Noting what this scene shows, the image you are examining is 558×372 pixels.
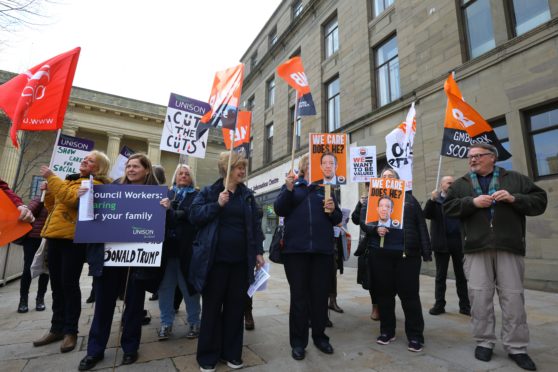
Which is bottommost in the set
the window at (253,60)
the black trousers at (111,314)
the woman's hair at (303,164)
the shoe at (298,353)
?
the shoe at (298,353)

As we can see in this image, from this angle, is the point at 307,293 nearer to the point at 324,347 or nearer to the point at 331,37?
the point at 324,347

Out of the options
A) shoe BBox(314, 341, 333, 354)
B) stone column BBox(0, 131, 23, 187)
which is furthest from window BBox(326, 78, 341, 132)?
stone column BBox(0, 131, 23, 187)

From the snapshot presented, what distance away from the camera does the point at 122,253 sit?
302 cm

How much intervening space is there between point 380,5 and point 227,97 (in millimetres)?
12488

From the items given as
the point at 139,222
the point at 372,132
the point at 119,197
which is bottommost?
the point at 139,222

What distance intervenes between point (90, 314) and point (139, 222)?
280cm

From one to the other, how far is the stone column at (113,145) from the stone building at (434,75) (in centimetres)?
1872

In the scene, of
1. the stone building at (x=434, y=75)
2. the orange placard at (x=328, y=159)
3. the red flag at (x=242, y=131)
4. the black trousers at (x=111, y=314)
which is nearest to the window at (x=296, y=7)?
the stone building at (x=434, y=75)

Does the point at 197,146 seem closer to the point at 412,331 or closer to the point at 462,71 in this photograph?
the point at 412,331

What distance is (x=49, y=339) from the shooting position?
343cm

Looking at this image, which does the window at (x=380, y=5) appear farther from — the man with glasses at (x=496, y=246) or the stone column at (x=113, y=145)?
the stone column at (x=113, y=145)

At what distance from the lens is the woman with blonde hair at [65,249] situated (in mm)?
3166

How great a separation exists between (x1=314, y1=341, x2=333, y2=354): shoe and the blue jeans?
1511mm

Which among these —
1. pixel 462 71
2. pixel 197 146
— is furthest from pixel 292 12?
pixel 197 146
